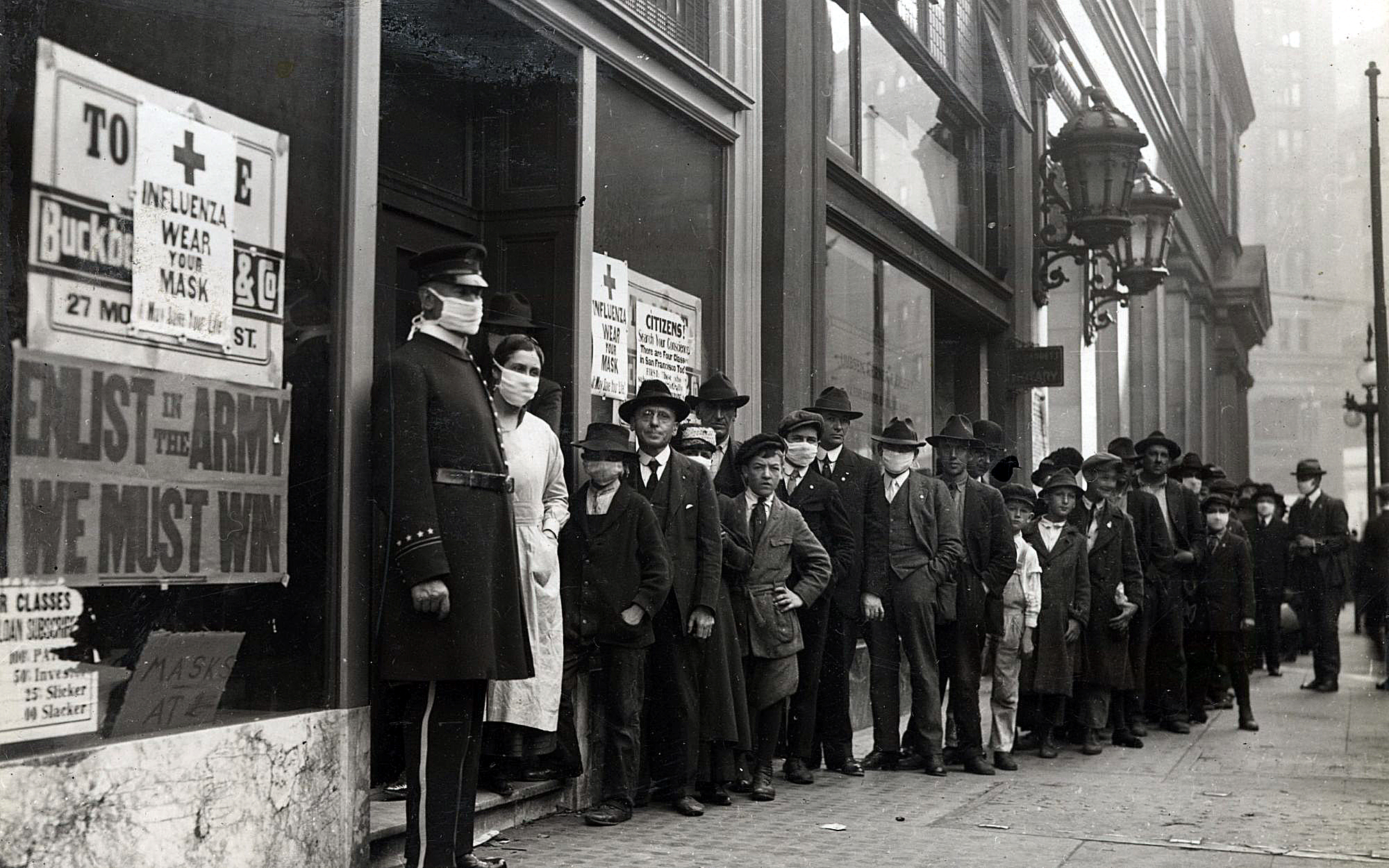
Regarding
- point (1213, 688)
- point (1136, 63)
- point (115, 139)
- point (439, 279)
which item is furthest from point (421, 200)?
point (1136, 63)

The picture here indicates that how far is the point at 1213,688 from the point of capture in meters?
13.0

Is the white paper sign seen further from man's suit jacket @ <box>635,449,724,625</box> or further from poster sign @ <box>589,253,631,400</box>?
man's suit jacket @ <box>635,449,724,625</box>

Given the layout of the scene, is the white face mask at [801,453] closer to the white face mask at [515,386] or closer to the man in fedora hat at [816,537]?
the man in fedora hat at [816,537]

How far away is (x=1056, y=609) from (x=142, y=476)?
6478 mm

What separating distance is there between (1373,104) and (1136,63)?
10.1 meters

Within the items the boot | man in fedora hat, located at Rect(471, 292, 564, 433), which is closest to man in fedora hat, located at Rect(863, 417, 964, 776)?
the boot

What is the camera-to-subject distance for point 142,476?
479cm

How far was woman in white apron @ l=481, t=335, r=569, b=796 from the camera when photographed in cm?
607

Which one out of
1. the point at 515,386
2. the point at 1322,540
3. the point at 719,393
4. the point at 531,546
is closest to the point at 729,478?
the point at 719,393

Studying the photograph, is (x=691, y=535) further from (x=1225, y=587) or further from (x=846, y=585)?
(x=1225, y=587)

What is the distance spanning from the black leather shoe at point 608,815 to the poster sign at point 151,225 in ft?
8.23

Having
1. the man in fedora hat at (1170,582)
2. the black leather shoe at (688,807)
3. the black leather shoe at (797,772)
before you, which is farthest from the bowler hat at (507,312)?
the man in fedora hat at (1170,582)

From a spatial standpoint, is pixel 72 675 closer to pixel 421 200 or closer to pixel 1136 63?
pixel 421 200

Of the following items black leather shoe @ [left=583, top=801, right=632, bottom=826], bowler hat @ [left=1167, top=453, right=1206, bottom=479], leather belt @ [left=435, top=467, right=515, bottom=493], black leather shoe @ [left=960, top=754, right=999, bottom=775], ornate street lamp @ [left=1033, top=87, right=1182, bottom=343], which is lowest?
black leather shoe @ [left=960, top=754, right=999, bottom=775]
